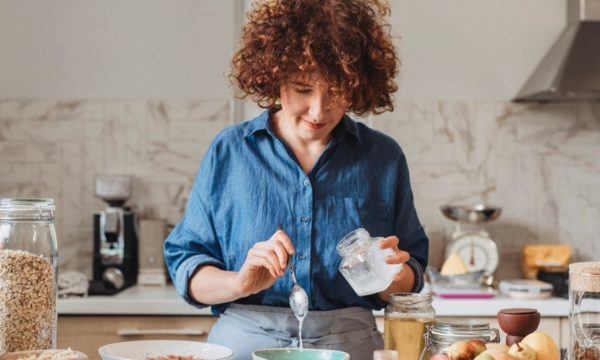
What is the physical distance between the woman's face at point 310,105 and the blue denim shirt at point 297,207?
109 mm

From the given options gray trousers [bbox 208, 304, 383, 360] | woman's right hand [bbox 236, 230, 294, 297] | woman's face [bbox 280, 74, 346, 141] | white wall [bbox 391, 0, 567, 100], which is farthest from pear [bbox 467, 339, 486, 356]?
white wall [bbox 391, 0, 567, 100]

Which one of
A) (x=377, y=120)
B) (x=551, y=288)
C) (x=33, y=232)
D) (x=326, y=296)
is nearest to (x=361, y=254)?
(x=326, y=296)

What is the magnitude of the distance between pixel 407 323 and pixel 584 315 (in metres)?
0.32

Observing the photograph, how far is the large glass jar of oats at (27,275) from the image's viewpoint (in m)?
1.49

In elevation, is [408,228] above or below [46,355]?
above

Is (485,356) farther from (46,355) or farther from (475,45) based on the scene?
(475,45)

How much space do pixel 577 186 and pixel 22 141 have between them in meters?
2.34

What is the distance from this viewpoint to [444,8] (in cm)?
370

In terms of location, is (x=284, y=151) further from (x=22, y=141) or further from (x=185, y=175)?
(x=22, y=141)

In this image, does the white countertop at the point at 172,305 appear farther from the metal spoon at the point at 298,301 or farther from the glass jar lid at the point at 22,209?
the glass jar lid at the point at 22,209

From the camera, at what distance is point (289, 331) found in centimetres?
190

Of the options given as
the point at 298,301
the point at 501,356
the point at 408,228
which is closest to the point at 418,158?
the point at 408,228

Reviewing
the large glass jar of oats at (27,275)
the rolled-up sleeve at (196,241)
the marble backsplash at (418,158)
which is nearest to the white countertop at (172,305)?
the marble backsplash at (418,158)

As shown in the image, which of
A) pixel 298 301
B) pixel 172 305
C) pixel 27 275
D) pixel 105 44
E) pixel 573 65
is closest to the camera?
pixel 27 275
